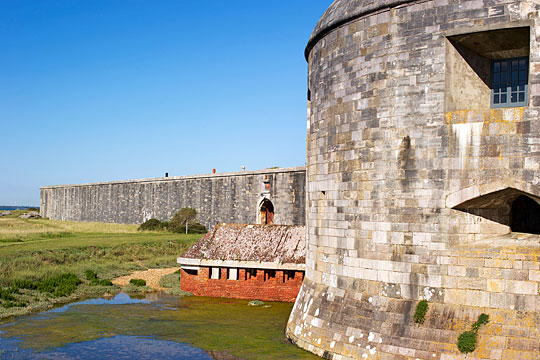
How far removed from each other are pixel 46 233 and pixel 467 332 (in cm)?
3125

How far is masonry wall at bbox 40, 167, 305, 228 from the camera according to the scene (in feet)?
82.1

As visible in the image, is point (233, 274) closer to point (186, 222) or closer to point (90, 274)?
point (90, 274)

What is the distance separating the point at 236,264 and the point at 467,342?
9.17 metres

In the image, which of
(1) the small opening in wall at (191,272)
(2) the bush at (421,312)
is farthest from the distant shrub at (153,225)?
(2) the bush at (421,312)

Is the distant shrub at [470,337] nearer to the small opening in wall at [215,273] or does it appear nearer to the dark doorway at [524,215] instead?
the dark doorway at [524,215]

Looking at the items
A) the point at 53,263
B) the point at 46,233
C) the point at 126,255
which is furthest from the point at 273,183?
the point at 46,233

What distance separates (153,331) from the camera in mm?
12312

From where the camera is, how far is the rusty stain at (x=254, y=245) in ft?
53.0

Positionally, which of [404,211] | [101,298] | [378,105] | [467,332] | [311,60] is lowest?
[101,298]

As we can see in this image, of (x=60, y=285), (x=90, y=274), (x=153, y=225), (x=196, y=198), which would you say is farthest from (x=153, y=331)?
(x=153, y=225)

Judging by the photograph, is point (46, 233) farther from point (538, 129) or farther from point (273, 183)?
point (538, 129)

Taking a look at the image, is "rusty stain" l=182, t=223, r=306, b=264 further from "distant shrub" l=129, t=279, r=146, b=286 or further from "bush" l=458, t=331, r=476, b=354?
"bush" l=458, t=331, r=476, b=354

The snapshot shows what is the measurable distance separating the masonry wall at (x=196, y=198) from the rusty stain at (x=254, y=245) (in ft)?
20.3

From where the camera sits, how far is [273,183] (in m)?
26.2
